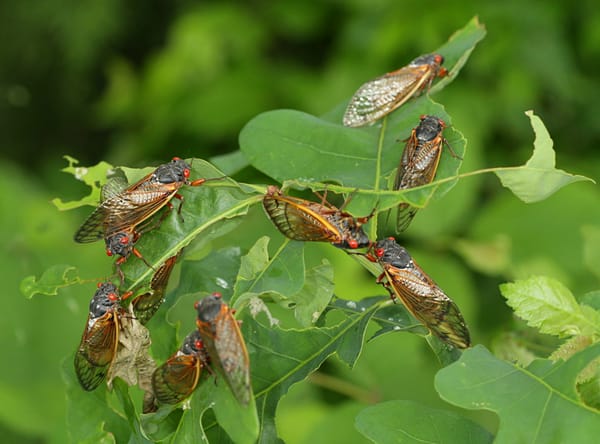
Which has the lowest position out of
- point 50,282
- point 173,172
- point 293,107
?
point 293,107

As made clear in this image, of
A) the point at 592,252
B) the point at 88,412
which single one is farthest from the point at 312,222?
the point at 592,252

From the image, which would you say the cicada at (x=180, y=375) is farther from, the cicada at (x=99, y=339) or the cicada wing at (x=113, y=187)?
the cicada wing at (x=113, y=187)

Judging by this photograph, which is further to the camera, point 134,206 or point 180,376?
point 134,206

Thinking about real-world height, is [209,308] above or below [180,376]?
above

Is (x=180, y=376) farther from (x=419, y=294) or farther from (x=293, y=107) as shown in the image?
(x=293, y=107)

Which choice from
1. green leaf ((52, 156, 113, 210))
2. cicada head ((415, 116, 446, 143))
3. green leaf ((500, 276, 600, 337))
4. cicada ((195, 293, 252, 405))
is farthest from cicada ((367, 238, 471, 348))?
green leaf ((52, 156, 113, 210))

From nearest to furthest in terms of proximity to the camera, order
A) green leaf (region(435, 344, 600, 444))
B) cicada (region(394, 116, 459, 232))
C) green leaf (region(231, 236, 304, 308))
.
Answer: green leaf (region(435, 344, 600, 444)), green leaf (region(231, 236, 304, 308)), cicada (region(394, 116, 459, 232))

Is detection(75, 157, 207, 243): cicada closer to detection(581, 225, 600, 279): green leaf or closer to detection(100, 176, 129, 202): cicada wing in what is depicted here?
detection(100, 176, 129, 202): cicada wing
